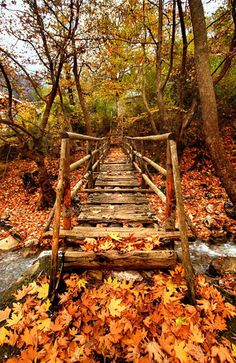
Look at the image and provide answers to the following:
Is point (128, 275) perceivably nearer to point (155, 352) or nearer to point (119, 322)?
point (119, 322)

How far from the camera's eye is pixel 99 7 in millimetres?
8812

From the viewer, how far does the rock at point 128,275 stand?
2.28m

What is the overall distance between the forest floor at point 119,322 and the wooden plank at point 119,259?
0.10 metres

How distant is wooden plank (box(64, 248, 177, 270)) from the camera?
2.28m

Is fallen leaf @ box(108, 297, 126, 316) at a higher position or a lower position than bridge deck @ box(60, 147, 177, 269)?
lower

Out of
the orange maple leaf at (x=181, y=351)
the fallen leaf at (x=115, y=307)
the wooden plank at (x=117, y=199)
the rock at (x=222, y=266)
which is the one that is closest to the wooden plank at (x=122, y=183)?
the wooden plank at (x=117, y=199)

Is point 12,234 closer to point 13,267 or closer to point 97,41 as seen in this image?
point 13,267

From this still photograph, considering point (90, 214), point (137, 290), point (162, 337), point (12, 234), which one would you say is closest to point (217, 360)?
point (162, 337)

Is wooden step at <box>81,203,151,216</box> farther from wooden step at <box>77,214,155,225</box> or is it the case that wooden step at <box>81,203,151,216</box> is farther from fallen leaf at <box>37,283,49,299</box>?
fallen leaf at <box>37,283,49,299</box>

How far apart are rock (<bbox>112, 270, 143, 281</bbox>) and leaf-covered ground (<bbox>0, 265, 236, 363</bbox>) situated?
0.06 m

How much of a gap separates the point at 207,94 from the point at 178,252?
3.80 metres

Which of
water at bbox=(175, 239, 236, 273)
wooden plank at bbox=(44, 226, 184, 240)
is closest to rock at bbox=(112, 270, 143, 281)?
wooden plank at bbox=(44, 226, 184, 240)

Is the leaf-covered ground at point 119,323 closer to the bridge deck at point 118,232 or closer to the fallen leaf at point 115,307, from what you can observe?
the fallen leaf at point 115,307

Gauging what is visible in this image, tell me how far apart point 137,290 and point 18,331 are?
3.64 feet
